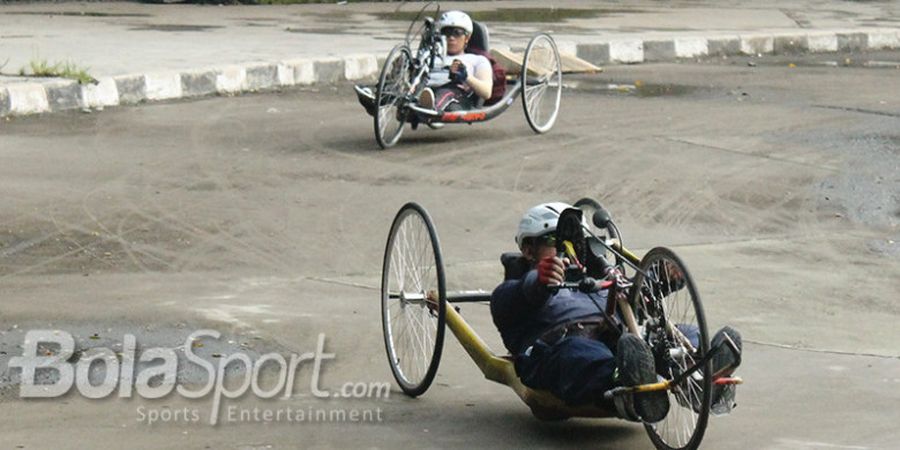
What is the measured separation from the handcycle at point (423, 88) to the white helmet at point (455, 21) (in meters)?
0.08

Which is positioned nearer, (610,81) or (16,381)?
(16,381)

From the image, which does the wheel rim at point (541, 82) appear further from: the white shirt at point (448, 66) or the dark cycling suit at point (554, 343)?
the dark cycling suit at point (554, 343)

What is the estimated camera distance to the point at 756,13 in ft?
74.2

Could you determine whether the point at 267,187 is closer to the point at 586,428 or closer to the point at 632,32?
the point at 586,428

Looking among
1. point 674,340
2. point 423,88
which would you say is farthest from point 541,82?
point 674,340

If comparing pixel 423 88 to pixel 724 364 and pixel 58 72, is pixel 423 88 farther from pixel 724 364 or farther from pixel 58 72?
pixel 724 364

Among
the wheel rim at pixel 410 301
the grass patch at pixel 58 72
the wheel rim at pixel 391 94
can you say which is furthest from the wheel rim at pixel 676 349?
the grass patch at pixel 58 72

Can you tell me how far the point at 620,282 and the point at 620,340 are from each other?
1.39ft

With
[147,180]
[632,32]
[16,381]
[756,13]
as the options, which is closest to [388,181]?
[147,180]

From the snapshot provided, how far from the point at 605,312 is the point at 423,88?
21.2 feet

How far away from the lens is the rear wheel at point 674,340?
5.10 metres

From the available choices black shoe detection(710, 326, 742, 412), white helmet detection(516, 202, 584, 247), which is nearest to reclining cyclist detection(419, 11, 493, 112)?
white helmet detection(516, 202, 584, 247)

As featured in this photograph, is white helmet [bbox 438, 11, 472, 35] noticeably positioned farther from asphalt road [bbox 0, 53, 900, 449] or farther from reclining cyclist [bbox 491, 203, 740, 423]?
reclining cyclist [bbox 491, 203, 740, 423]

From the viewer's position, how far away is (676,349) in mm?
5273
